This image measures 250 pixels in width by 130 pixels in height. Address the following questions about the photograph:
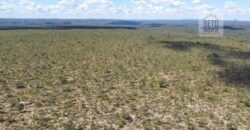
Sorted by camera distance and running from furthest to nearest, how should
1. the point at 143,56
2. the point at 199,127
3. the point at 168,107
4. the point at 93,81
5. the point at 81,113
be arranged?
the point at 143,56
the point at 93,81
the point at 168,107
the point at 81,113
the point at 199,127

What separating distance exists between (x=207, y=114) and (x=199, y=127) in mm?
2536

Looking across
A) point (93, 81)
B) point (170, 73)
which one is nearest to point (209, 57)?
point (170, 73)

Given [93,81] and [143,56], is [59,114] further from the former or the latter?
[143,56]

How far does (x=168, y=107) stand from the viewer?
73.2ft

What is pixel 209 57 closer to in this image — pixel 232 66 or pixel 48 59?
pixel 232 66

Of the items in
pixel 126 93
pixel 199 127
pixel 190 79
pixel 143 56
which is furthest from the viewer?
pixel 143 56

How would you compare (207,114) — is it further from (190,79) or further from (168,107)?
(190,79)

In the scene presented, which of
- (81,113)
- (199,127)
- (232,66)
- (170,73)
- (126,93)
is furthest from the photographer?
(232,66)

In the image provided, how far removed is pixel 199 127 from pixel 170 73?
15048 mm

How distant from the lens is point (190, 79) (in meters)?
31.6

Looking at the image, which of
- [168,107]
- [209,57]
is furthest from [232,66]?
[168,107]

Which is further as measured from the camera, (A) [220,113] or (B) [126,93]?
(B) [126,93]

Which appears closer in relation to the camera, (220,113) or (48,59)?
(220,113)

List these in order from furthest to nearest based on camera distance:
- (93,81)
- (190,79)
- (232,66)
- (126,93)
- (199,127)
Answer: (232,66), (190,79), (93,81), (126,93), (199,127)
